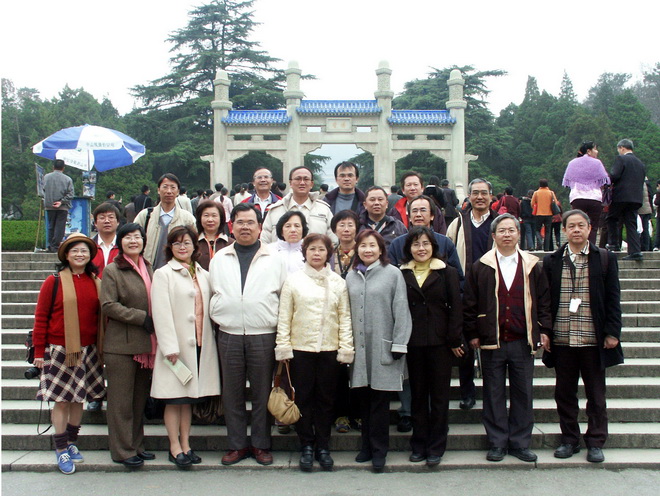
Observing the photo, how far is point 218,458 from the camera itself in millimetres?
4180

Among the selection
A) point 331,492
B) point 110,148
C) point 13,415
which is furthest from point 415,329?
point 110,148

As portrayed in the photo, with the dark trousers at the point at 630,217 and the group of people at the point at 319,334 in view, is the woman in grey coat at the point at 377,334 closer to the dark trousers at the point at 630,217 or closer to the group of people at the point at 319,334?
the group of people at the point at 319,334

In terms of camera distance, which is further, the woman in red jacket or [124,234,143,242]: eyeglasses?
[124,234,143,242]: eyeglasses

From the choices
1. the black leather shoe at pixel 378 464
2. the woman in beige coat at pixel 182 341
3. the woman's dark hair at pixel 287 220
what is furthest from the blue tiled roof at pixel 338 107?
the black leather shoe at pixel 378 464

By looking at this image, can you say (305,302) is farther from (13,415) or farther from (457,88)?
(457,88)

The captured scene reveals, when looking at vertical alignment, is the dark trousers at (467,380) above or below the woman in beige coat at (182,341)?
below

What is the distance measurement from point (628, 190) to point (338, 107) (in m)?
12.5

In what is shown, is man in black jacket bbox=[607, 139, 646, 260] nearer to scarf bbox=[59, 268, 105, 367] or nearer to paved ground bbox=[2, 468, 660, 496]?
paved ground bbox=[2, 468, 660, 496]

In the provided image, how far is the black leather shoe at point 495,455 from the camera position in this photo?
405 cm

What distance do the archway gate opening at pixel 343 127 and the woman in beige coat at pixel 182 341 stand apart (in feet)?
48.5

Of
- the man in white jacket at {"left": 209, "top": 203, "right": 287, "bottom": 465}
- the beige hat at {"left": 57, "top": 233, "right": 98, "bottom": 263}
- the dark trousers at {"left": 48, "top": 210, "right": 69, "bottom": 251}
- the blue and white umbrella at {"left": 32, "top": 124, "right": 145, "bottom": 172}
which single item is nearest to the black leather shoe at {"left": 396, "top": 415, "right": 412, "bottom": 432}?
the man in white jacket at {"left": 209, "top": 203, "right": 287, "bottom": 465}

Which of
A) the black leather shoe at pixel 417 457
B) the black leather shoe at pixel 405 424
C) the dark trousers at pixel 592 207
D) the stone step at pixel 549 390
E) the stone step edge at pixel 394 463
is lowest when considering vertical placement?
the stone step edge at pixel 394 463

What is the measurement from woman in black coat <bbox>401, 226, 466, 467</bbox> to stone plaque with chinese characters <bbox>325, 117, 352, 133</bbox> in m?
15.1

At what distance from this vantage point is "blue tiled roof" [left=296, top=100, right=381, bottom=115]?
18.5 meters
